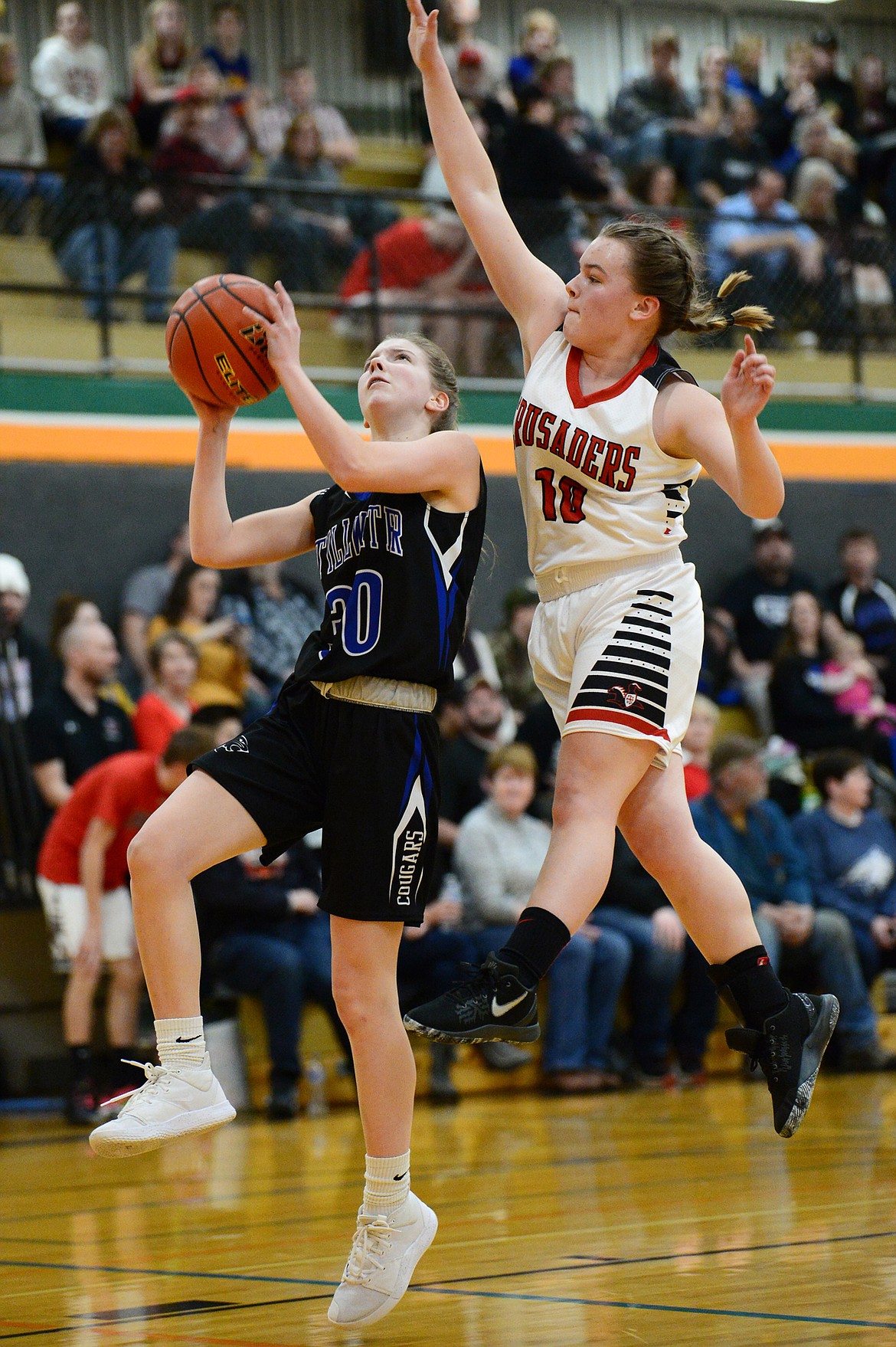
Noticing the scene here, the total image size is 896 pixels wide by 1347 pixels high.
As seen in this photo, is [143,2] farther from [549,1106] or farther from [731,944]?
[731,944]

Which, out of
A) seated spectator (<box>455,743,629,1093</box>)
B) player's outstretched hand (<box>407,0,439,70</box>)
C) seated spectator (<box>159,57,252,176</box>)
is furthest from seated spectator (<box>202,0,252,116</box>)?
player's outstretched hand (<box>407,0,439,70</box>)

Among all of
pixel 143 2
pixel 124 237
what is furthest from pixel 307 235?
pixel 143 2

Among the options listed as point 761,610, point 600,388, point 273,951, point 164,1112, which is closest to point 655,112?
point 761,610

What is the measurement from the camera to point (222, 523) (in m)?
3.86

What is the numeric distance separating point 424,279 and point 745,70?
533 cm

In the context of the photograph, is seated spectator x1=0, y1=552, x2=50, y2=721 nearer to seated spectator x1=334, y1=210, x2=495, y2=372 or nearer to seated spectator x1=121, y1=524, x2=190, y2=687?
seated spectator x1=121, y1=524, x2=190, y2=687

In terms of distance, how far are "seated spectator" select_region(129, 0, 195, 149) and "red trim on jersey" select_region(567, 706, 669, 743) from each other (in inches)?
352

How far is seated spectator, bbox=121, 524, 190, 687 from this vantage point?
9.41 m

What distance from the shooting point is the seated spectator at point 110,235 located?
1039cm

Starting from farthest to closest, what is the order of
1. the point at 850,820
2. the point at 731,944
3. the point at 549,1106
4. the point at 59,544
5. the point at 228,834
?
1. the point at 59,544
2. the point at 850,820
3. the point at 549,1106
4. the point at 731,944
5. the point at 228,834

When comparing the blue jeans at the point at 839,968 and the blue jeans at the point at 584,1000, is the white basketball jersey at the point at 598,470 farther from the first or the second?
the blue jeans at the point at 839,968

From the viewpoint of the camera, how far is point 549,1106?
7.70 m

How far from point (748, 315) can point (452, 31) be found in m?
10.5

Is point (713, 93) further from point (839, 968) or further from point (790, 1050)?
point (790, 1050)
